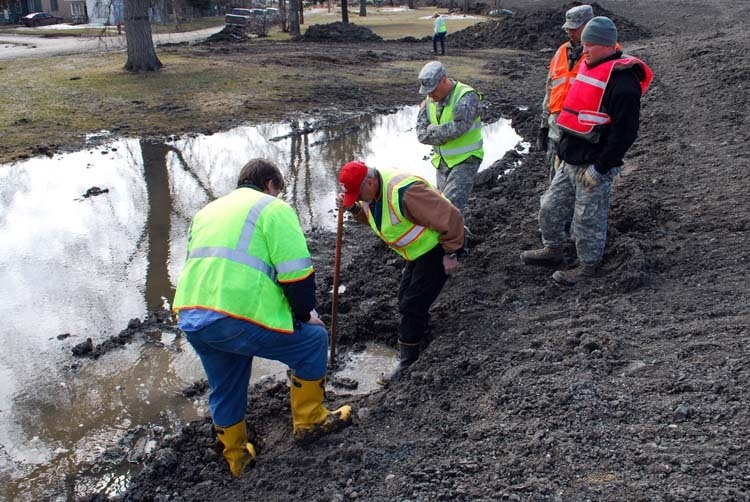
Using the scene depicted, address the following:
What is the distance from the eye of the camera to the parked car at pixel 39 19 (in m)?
46.8

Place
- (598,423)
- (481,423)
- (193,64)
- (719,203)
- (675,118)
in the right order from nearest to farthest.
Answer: (598,423)
(481,423)
(719,203)
(675,118)
(193,64)

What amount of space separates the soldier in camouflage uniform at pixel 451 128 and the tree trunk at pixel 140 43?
1594cm

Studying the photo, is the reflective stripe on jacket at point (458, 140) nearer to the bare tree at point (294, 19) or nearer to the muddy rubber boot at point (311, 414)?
the muddy rubber boot at point (311, 414)

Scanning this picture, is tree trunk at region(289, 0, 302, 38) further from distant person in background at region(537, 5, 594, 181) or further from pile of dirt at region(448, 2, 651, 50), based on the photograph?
distant person in background at region(537, 5, 594, 181)

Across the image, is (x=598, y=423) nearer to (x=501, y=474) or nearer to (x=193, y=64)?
(x=501, y=474)

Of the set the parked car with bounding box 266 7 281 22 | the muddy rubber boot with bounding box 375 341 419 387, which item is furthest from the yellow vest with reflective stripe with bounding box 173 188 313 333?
the parked car with bounding box 266 7 281 22

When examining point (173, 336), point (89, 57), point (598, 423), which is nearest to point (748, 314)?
point (598, 423)

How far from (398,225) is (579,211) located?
172 centimetres

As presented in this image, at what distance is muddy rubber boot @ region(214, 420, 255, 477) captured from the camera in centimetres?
401

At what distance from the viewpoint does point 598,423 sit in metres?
3.46

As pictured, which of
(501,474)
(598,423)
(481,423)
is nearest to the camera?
(501,474)

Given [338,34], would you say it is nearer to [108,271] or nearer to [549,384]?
[108,271]

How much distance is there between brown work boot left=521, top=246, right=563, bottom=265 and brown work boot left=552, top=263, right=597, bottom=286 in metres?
0.39

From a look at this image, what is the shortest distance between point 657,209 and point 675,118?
15.7ft
